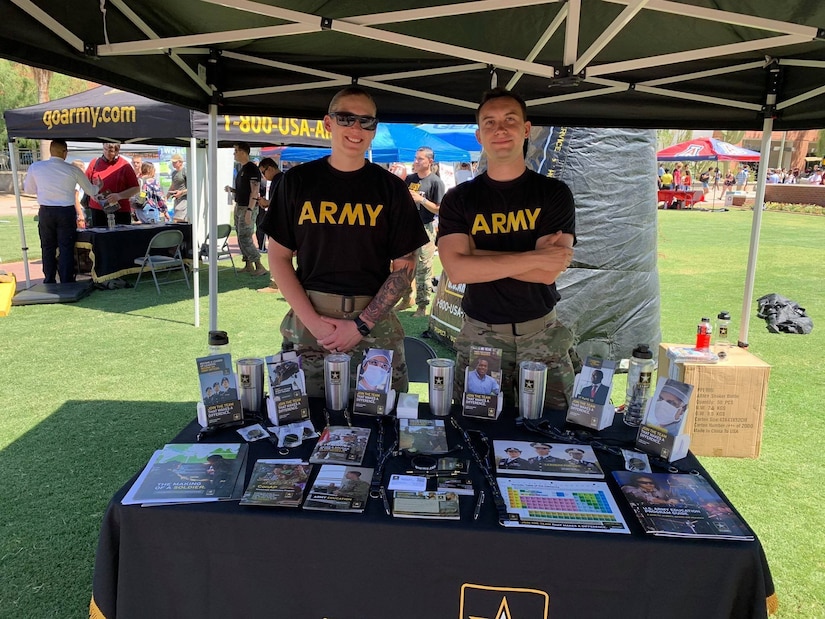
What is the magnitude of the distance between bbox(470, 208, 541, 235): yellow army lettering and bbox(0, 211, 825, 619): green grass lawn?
1.73m

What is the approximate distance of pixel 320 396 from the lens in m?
2.18

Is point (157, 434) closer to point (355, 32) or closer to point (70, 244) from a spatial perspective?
point (355, 32)

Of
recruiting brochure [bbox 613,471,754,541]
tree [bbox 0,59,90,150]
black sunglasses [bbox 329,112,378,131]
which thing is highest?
tree [bbox 0,59,90,150]

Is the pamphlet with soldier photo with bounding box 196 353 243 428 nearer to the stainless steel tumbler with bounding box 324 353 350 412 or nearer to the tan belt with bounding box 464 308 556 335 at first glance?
the stainless steel tumbler with bounding box 324 353 350 412

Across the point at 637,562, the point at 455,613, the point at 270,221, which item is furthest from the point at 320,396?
the point at 637,562

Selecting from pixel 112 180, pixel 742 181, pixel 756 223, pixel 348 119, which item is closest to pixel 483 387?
pixel 348 119

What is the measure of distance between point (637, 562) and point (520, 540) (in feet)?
0.85

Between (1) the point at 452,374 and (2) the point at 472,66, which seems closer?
(1) the point at 452,374

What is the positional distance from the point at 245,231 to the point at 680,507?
8119 millimetres

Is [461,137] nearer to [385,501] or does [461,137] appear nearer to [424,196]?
[424,196]

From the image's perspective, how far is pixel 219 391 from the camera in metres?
1.76

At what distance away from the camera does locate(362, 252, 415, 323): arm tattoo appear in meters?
2.26

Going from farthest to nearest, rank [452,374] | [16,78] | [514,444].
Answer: [16,78], [452,374], [514,444]

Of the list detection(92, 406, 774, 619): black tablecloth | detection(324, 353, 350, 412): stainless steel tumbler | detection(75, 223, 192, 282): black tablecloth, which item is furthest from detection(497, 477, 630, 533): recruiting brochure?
detection(75, 223, 192, 282): black tablecloth
